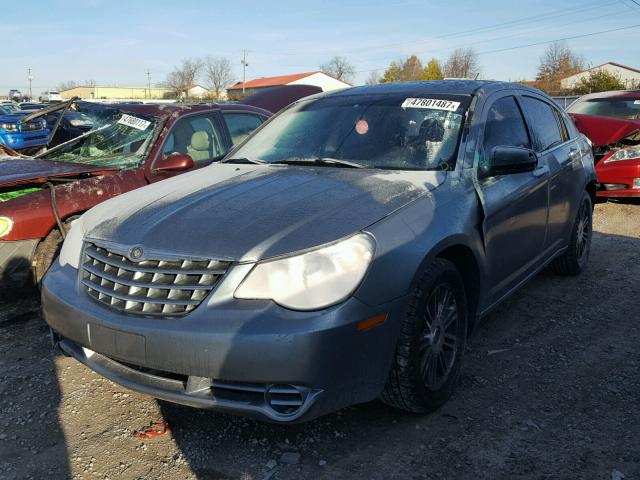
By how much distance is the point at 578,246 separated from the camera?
5.10 metres

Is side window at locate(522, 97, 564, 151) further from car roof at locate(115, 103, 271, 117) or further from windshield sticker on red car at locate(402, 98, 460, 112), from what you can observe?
car roof at locate(115, 103, 271, 117)

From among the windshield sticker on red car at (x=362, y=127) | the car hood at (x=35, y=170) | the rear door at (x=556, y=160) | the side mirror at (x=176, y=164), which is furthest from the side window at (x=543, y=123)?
the car hood at (x=35, y=170)

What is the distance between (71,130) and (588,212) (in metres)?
4.90

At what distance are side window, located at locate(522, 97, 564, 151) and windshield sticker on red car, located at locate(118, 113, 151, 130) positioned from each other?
312 cm

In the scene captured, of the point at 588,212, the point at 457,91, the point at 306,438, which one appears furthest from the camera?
the point at 588,212

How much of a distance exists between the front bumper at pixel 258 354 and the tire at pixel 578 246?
3.03 metres

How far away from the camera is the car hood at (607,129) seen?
27.5ft

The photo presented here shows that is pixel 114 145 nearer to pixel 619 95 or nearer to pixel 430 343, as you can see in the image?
pixel 430 343

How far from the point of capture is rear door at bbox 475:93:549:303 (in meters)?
3.30

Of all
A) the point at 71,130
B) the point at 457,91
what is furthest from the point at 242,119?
the point at 457,91

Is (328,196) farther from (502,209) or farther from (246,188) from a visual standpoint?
(502,209)

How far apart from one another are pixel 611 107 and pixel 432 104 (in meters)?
7.80

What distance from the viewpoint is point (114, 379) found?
2576 millimetres

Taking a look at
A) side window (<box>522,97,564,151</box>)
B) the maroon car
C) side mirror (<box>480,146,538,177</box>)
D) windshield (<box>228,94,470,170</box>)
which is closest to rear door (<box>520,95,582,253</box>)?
side window (<box>522,97,564,151</box>)
